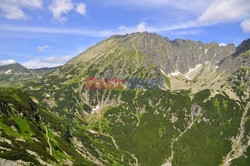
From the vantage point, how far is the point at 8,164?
262ft

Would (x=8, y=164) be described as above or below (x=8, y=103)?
below

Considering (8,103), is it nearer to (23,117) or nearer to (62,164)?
(23,117)

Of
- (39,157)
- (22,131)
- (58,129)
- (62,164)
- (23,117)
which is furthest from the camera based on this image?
(58,129)

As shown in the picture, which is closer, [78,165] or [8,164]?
[8,164]

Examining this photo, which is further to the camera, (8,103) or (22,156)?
(8,103)

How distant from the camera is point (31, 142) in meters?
111

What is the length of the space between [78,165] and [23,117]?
132ft

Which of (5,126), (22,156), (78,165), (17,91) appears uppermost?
(17,91)

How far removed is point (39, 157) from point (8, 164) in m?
19.0

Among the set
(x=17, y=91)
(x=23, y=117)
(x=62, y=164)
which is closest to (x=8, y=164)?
(x=62, y=164)

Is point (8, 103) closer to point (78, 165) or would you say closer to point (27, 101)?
point (27, 101)

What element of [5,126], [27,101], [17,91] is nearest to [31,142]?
[5,126]

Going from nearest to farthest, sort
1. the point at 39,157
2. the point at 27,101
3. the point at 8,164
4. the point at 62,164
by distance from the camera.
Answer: the point at 8,164
the point at 39,157
the point at 62,164
the point at 27,101

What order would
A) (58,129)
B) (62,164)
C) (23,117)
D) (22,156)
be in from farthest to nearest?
1. (58,129)
2. (23,117)
3. (62,164)
4. (22,156)
